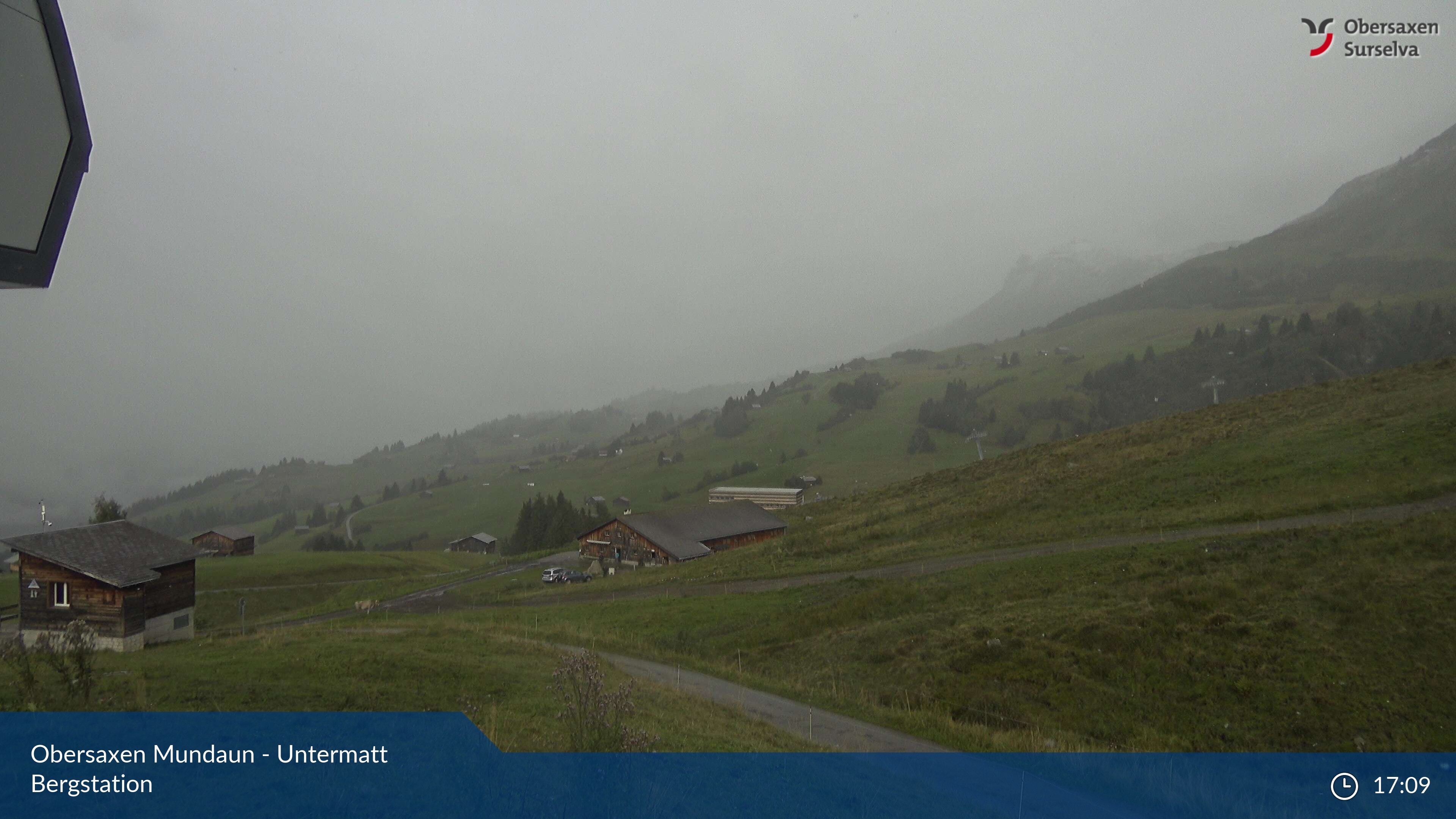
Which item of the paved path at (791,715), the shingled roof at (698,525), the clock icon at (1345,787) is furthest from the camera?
the shingled roof at (698,525)

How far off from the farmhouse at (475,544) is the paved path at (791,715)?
10931 cm

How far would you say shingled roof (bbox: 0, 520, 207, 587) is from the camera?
26.8 m

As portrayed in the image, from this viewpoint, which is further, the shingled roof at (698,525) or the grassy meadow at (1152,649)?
the shingled roof at (698,525)

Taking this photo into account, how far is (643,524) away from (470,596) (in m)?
17.5

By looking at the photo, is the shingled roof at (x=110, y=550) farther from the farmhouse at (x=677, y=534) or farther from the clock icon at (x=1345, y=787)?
the clock icon at (x=1345, y=787)

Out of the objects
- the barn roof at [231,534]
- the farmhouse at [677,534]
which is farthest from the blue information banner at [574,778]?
the barn roof at [231,534]

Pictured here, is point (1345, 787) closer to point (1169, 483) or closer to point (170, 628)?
point (1169, 483)

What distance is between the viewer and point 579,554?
75.5m

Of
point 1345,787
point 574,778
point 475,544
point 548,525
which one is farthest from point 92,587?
point 475,544

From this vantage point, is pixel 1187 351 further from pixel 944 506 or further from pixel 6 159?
pixel 6 159

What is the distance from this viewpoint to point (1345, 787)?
43.7 ft

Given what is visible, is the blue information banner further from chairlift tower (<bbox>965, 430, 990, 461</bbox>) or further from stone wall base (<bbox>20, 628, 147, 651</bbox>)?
chairlift tower (<bbox>965, 430, 990, 461</bbox>)

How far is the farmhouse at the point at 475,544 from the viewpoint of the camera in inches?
4889

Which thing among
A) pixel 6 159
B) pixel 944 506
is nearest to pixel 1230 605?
pixel 6 159
